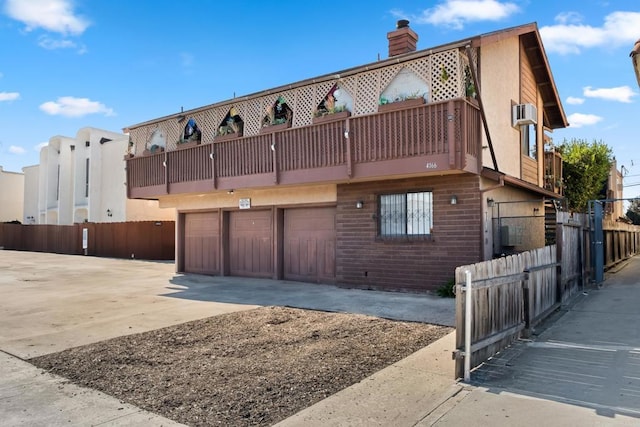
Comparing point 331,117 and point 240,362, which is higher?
point 331,117

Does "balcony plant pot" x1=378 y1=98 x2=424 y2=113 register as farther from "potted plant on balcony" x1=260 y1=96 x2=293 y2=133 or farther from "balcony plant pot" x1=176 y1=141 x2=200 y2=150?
"balcony plant pot" x1=176 y1=141 x2=200 y2=150

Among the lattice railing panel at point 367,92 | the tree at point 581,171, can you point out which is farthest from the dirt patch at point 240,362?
the tree at point 581,171

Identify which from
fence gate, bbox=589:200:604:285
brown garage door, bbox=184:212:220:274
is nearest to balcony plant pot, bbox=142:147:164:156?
brown garage door, bbox=184:212:220:274

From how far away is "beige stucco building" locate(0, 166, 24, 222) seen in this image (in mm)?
47625

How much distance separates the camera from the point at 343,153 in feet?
39.1

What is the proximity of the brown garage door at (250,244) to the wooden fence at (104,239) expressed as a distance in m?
11.1

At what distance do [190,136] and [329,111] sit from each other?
593cm

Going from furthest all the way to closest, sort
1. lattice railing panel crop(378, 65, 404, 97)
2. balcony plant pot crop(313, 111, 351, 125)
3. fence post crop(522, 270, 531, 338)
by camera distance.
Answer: balcony plant pot crop(313, 111, 351, 125), lattice railing panel crop(378, 65, 404, 97), fence post crop(522, 270, 531, 338)

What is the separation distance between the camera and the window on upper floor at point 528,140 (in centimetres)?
1459

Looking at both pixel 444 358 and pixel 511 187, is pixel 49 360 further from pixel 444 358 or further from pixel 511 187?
pixel 511 187

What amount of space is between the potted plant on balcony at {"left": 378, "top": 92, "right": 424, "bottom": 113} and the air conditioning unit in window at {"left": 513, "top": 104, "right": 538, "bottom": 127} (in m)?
4.05

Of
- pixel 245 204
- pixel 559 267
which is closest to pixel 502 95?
pixel 559 267

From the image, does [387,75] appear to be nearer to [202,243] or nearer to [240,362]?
[240,362]

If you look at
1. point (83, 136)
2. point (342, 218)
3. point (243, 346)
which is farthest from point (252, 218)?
point (83, 136)
